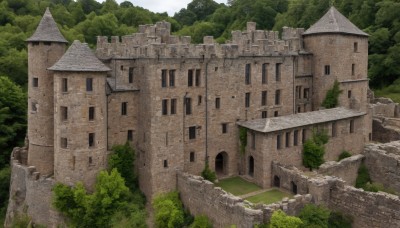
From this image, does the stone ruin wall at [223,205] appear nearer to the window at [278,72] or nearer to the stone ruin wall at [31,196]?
the stone ruin wall at [31,196]

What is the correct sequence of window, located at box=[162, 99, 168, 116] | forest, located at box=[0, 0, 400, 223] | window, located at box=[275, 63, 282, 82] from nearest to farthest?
window, located at box=[162, 99, 168, 116] → window, located at box=[275, 63, 282, 82] → forest, located at box=[0, 0, 400, 223]

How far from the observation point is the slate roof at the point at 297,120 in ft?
125

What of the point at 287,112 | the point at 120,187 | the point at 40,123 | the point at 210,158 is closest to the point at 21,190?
the point at 40,123

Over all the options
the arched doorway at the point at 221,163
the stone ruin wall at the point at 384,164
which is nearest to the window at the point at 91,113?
the arched doorway at the point at 221,163

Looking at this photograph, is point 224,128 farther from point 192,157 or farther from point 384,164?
point 384,164

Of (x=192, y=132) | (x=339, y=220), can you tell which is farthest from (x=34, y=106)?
(x=339, y=220)

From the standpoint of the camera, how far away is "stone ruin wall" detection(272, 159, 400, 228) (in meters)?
30.3

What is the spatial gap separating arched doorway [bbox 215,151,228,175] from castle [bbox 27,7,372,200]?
0.31 feet

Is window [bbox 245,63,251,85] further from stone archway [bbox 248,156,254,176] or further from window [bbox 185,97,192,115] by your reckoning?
stone archway [bbox 248,156,254,176]

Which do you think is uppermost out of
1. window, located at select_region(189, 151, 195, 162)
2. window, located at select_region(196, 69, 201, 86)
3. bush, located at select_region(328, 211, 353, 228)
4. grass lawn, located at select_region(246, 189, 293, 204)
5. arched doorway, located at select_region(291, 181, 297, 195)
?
window, located at select_region(196, 69, 201, 86)

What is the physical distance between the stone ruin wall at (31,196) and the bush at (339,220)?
19.8 m

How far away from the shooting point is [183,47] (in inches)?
1428

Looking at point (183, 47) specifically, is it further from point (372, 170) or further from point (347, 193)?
point (372, 170)

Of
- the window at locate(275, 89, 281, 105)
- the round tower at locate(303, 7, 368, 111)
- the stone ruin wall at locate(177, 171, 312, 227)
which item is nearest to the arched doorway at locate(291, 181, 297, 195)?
the stone ruin wall at locate(177, 171, 312, 227)
